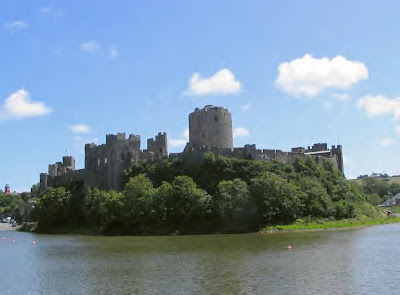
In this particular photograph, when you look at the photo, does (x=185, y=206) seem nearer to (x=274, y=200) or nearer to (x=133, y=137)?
(x=274, y=200)

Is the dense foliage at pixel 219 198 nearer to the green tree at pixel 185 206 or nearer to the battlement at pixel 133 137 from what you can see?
the green tree at pixel 185 206

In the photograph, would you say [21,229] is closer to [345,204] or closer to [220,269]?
[345,204]

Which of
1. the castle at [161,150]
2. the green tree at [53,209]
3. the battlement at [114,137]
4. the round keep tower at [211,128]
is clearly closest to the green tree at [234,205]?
the castle at [161,150]

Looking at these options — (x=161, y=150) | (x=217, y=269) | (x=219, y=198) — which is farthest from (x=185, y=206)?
(x=217, y=269)

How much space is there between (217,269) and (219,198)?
29.1m

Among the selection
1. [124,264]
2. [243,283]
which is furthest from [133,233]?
[243,283]

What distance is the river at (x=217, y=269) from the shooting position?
20.6m

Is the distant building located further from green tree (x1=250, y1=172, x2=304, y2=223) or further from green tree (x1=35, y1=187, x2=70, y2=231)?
green tree (x1=35, y1=187, x2=70, y2=231)

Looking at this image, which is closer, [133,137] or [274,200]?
[274,200]

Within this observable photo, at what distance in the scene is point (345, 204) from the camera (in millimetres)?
59125

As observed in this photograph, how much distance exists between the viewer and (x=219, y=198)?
178 ft

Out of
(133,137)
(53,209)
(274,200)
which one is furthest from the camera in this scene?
(133,137)

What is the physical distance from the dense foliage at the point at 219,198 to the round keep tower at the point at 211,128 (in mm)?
7402

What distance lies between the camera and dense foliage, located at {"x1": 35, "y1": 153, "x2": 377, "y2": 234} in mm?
52500
